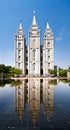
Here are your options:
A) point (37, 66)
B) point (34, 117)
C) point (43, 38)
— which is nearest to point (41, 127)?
point (34, 117)

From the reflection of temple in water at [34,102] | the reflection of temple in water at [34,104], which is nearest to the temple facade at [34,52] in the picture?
the reflection of temple in water at [34,102]

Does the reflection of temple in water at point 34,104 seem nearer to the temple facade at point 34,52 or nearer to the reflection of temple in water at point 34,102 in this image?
the reflection of temple in water at point 34,102

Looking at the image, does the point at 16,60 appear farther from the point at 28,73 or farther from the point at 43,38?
the point at 43,38

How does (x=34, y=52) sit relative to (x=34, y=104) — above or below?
above

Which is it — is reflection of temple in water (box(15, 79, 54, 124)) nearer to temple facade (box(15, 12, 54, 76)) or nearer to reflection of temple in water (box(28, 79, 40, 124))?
reflection of temple in water (box(28, 79, 40, 124))

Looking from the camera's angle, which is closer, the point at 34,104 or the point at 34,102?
the point at 34,104

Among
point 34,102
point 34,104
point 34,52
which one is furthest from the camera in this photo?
point 34,52

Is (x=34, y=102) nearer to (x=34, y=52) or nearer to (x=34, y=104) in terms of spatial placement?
(x=34, y=104)

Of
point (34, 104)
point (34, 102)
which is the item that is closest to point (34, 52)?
point (34, 102)

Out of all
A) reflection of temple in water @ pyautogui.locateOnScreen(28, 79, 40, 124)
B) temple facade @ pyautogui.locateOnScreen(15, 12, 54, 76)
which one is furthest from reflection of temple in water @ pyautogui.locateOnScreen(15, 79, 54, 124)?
temple facade @ pyautogui.locateOnScreen(15, 12, 54, 76)

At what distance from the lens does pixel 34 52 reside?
74250 mm

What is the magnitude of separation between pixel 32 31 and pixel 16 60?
13.5 metres

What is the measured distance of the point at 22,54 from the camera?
240 ft

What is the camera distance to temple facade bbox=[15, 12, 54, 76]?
72812mm
